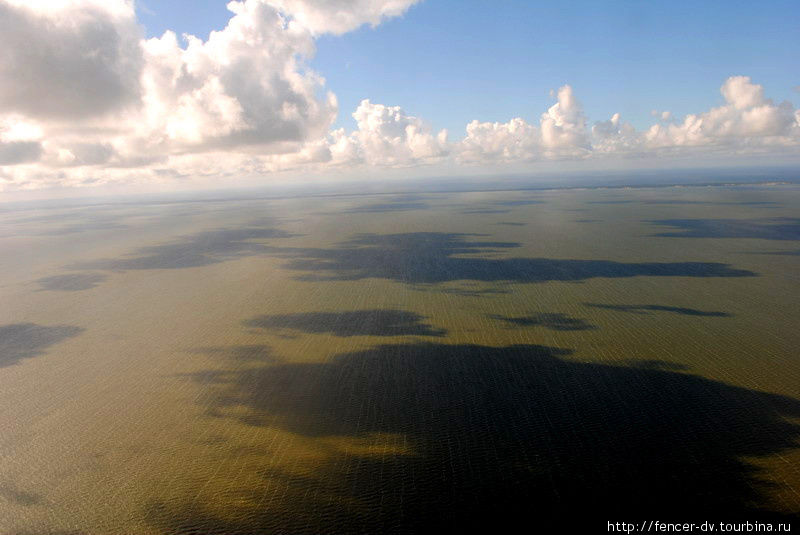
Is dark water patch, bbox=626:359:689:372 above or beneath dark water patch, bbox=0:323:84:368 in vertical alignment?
beneath

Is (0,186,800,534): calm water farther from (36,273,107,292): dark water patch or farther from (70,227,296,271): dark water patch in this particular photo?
(70,227,296,271): dark water patch

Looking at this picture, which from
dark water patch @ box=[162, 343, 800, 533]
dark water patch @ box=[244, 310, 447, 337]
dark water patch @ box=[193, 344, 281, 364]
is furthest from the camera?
dark water patch @ box=[244, 310, 447, 337]

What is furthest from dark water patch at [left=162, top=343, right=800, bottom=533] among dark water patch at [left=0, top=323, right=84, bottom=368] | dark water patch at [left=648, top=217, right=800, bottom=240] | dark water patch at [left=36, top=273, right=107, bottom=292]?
dark water patch at [left=648, top=217, right=800, bottom=240]

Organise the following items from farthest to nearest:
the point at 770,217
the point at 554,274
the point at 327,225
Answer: the point at 327,225 < the point at 770,217 < the point at 554,274

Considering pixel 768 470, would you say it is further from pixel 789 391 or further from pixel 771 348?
pixel 771 348

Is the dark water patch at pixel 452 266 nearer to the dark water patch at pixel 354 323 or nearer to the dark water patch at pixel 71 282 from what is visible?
the dark water patch at pixel 354 323

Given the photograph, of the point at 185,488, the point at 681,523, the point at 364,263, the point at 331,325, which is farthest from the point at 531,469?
the point at 364,263
